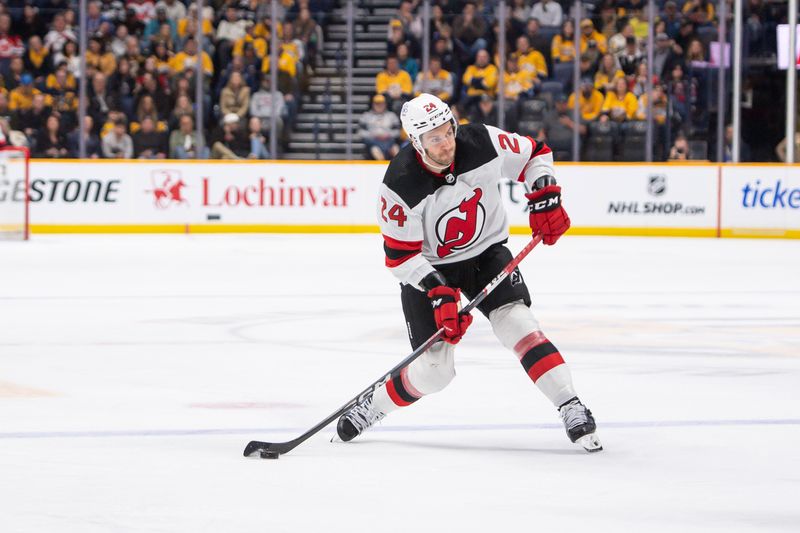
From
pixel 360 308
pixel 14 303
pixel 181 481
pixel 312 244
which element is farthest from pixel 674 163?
pixel 181 481

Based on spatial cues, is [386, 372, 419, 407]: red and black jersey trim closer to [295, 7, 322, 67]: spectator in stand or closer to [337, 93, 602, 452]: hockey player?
[337, 93, 602, 452]: hockey player

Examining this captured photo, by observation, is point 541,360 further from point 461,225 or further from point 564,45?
point 564,45

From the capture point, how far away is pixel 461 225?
3926 millimetres

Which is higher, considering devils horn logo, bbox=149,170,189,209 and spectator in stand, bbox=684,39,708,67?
spectator in stand, bbox=684,39,708,67

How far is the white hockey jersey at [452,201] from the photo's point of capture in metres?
3.82

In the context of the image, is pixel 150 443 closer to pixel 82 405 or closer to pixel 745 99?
pixel 82 405

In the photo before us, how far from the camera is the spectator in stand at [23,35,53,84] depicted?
1352 cm

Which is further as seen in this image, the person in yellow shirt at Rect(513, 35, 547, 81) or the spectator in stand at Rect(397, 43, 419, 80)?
the spectator in stand at Rect(397, 43, 419, 80)

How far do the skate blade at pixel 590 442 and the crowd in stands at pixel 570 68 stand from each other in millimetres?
9590

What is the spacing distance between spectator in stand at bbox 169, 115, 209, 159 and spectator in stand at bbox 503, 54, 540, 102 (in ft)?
9.97

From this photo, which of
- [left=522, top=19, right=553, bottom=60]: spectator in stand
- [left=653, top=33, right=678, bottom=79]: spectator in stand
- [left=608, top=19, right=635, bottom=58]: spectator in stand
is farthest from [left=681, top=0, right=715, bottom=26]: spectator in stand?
[left=522, top=19, right=553, bottom=60]: spectator in stand

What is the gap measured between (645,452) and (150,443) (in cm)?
142

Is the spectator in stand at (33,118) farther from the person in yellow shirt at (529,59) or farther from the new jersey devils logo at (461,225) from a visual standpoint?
the new jersey devils logo at (461,225)

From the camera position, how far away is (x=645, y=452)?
12.3ft
